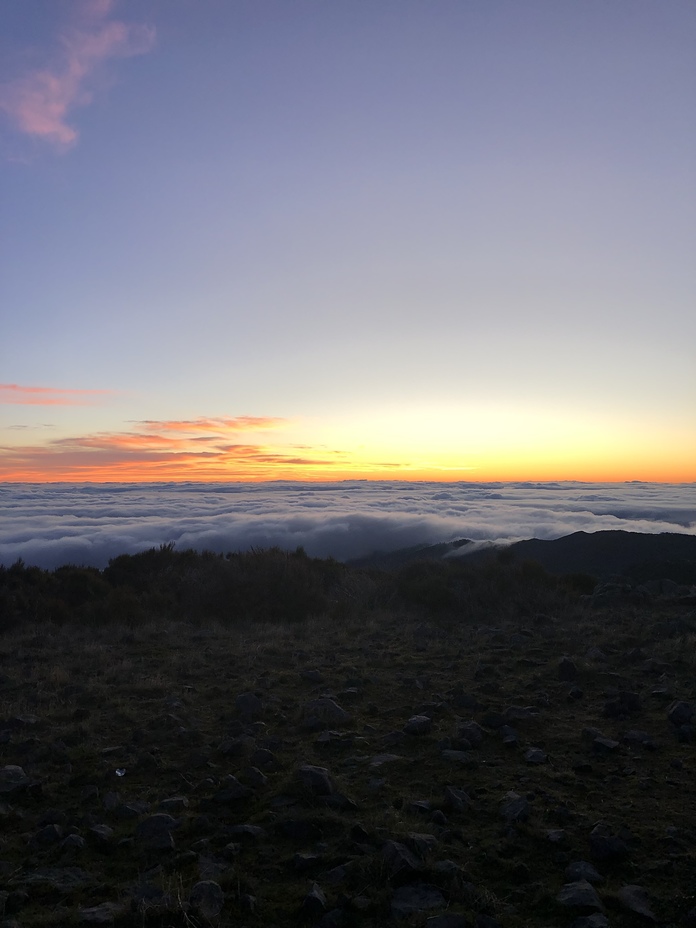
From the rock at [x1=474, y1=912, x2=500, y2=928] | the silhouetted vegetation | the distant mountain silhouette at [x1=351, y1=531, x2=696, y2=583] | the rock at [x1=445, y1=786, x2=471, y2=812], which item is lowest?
the distant mountain silhouette at [x1=351, y1=531, x2=696, y2=583]

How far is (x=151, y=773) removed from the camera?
199 inches

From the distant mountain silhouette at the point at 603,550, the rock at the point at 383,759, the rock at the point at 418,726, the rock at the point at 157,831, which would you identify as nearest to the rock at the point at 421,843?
the rock at the point at 383,759

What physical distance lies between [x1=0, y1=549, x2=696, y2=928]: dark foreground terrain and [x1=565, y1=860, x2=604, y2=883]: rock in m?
0.01

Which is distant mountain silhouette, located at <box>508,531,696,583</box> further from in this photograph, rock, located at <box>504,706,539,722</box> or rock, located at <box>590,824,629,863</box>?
rock, located at <box>590,824,629,863</box>

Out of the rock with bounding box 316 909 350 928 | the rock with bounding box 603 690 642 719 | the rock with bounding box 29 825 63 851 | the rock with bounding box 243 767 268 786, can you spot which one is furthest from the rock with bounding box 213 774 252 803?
the rock with bounding box 603 690 642 719

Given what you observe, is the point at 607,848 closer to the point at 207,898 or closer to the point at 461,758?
the point at 461,758

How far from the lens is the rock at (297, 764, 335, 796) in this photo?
4.43 meters

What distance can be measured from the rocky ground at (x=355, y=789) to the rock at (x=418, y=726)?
0.04m

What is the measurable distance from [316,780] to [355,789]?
1.11ft

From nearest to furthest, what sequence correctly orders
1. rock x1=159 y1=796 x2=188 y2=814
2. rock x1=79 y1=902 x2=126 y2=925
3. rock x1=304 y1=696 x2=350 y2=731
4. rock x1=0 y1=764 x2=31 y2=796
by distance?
rock x1=79 y1=902 x2=126 y2=925 < rock x1=159 y1=796 x2=188 y2=814 < rock x1=0 y1=764 x2=31 y2=796 < rock x1=304 y1=696 x2=350 y2=731

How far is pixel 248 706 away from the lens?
260 inches

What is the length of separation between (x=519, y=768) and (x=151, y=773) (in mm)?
3029

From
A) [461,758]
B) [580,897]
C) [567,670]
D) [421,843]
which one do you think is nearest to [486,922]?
[580,897]

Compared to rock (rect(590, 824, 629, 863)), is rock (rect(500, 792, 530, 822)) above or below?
below
